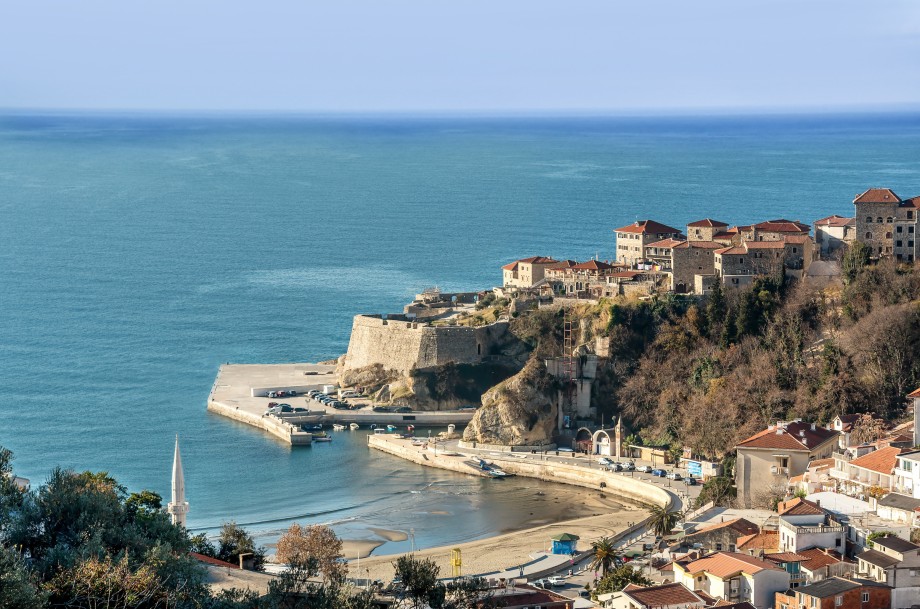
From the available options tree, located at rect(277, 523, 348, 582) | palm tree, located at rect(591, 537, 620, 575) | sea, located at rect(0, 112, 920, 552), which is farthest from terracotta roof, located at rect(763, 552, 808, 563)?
sea, located at rect(0, 112, 920, 552)

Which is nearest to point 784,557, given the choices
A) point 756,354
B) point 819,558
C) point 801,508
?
point 819,558

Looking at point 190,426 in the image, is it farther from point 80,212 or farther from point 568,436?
point 80,212

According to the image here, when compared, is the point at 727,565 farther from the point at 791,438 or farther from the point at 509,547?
the point at 791,438

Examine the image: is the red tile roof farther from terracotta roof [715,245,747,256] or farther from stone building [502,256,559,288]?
stone building [502,256,559,288]

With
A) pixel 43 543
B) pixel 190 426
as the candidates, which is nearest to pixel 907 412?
pixel 190 426

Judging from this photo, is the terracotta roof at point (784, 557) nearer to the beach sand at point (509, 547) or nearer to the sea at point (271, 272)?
the beach sand at point (509, 547)

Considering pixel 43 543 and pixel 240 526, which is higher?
pixel 43 543
